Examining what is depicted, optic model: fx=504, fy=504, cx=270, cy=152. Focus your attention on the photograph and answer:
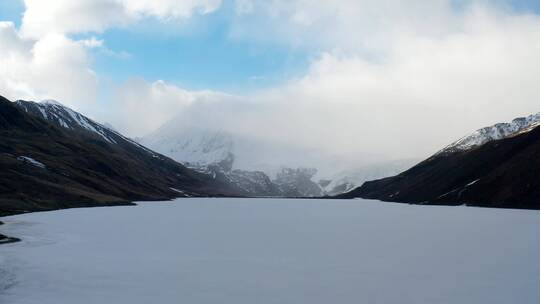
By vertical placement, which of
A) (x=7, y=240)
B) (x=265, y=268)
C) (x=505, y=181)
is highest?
(x=505, y=181)

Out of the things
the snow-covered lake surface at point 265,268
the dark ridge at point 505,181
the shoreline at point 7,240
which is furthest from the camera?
the dark ridge at point 505,181

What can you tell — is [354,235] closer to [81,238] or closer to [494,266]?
[494,266]

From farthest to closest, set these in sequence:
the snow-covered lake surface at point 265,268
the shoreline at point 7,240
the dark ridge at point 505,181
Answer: the dark ridge at point 505,181 → the shoreline at point 7,240 → the snow-covered lake surface at point 265,268

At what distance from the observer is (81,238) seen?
5347 centimetres

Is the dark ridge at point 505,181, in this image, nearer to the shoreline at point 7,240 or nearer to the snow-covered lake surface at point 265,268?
the snow-covered lake surface at point 265,268

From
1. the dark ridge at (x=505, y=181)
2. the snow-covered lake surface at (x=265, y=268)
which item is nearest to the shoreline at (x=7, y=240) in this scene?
the snow-covered lake surface at (x=265, y=268)

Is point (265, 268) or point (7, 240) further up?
point (7, 240)

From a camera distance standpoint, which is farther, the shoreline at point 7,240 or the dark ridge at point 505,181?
the dark ridge at point 505,181

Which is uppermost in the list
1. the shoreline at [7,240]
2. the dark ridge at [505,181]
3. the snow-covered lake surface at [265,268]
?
the dark ridge at [505,181]

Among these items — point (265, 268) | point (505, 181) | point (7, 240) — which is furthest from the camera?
point (505, 181)

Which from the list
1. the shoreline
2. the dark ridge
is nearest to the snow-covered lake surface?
the shoreline

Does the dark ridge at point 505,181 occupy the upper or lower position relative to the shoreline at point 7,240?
upper

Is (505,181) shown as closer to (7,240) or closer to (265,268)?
(265,268)

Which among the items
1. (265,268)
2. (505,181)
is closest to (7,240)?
(265,268)
